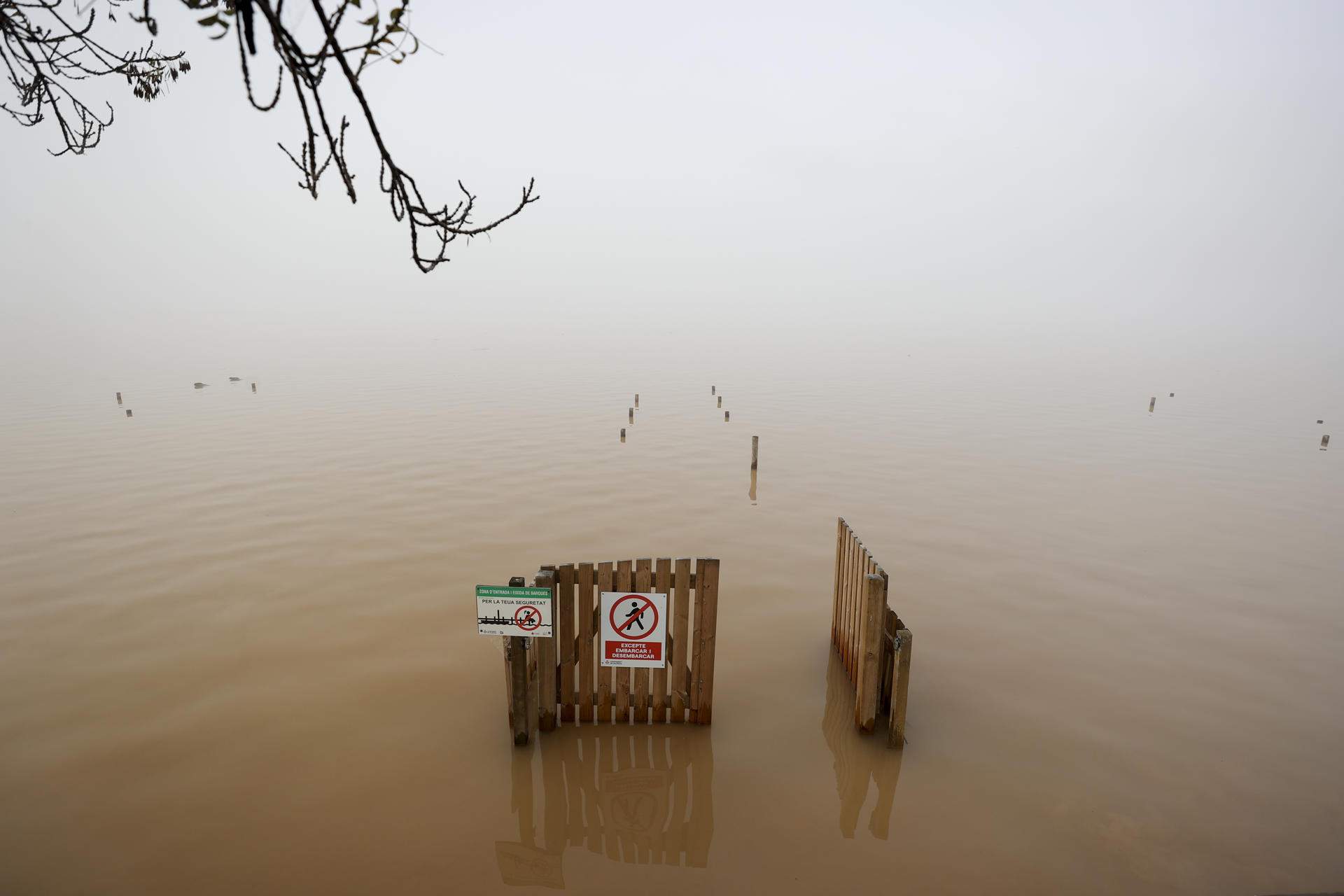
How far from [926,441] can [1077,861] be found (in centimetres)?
1604

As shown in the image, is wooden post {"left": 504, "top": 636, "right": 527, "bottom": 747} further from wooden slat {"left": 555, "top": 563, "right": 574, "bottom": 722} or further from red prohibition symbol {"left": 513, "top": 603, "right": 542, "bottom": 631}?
wooden slat {"left": 555, "top": 563, "right": 574, "bottom": 722}

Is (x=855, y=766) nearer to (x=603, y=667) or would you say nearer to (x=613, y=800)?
(x=613, y=800)

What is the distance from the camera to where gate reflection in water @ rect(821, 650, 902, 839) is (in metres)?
5.12

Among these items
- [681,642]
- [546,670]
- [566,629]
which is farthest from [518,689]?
[681,642]

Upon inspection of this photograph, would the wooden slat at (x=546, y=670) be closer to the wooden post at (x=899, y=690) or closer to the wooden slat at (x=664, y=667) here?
the wooden slat at (x=664, y=667)

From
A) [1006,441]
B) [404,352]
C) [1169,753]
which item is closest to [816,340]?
[404,352]

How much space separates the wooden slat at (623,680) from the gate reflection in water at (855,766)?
70.8 inches

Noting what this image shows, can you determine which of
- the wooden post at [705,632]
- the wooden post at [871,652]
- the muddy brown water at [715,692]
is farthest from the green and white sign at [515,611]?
the wooden post at [871,652]

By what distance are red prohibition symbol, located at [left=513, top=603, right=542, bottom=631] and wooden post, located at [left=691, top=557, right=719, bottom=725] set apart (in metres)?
1.21

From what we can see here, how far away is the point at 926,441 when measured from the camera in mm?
19750

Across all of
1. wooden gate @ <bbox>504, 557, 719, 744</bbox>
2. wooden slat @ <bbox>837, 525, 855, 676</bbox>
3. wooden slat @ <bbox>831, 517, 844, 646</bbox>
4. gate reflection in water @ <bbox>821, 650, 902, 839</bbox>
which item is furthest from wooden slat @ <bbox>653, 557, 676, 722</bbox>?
wooden slat @ <bbox>831, 517, 844, 646</bbox>

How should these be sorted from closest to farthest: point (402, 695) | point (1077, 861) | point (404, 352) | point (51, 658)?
point (1077, 861) < point (402, 695) < point (51, 658) < point (404, 352)

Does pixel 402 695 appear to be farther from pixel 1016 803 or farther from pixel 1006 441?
pixel 1006 441

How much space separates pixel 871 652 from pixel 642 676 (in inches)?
75.6
